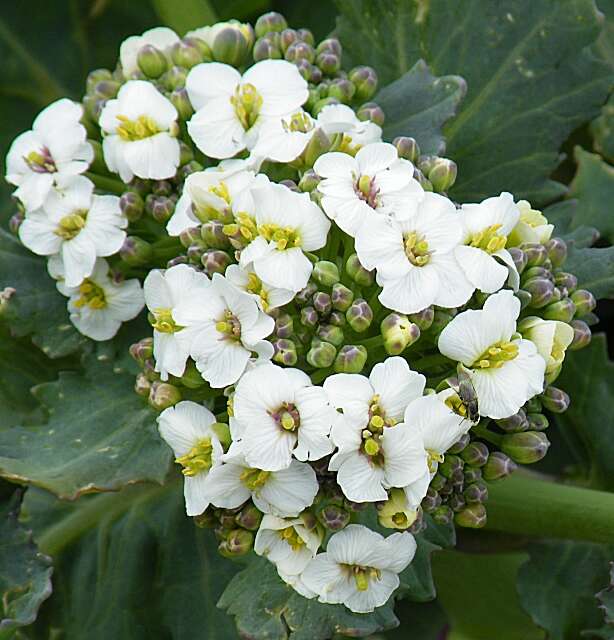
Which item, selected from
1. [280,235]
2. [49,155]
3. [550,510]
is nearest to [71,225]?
[49,155]

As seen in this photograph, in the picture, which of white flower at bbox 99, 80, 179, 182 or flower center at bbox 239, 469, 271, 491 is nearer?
flower center at bbox 239, 469, 271, 491

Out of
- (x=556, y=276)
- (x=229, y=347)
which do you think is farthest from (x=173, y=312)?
(x=556, y=276)

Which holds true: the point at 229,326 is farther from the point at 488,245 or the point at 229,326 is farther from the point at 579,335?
the point at 579,335

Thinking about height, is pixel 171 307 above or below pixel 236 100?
below

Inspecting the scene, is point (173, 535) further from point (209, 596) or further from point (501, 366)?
point (501, 366)

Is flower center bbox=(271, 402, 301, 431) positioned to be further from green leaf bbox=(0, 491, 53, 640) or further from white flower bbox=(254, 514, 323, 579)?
green leaf bbox=(0, 491, 53, 640)

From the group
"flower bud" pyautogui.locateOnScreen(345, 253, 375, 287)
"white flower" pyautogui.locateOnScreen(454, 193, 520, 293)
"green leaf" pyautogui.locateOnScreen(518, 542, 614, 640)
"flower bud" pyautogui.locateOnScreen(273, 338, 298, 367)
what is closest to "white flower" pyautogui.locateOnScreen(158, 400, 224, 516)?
"flower bud" pyautogui.locateOnScreen(273, 338, 298, 367)
